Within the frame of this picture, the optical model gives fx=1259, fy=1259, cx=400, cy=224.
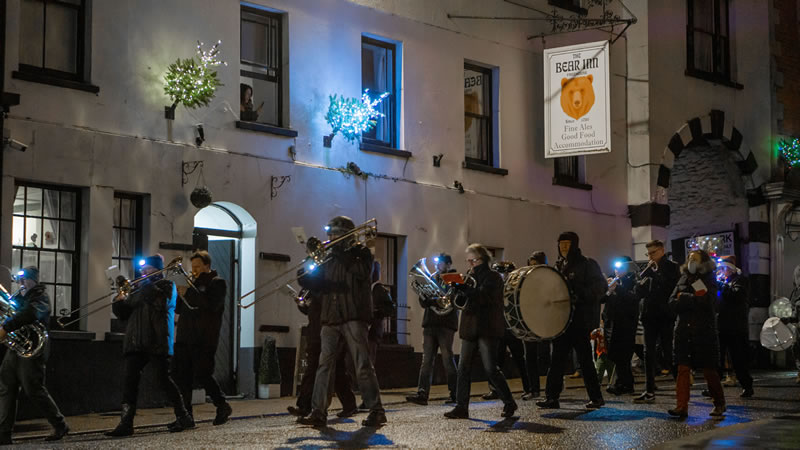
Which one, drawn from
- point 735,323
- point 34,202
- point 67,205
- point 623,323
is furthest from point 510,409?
point 34,202

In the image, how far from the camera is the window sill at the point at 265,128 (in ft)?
61.3

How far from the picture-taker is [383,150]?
20.9 m

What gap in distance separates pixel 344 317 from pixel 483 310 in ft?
5.76

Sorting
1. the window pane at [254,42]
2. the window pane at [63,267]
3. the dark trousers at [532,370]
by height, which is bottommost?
the dark trousers at [532,370]

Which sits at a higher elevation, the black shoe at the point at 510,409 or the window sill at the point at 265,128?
the window sill at the point at 265,128

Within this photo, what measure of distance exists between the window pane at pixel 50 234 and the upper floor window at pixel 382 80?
6231 mm

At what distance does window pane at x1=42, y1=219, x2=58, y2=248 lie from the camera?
16.4 m

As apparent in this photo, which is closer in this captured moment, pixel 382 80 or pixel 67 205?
pixel 67 205

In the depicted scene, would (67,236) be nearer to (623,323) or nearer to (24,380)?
(24,380)

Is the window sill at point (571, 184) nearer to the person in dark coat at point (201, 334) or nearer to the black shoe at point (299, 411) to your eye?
the black shoe at point (299, 411)

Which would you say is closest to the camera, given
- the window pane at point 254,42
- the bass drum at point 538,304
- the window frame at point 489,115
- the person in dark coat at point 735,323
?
the bass drum at point 538,304

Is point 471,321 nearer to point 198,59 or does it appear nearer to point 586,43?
point 198,59

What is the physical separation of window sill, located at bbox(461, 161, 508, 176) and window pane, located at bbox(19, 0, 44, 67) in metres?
8.41

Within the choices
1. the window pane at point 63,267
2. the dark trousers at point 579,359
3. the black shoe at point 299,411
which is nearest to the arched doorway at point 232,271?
the window pane at point 63,267
